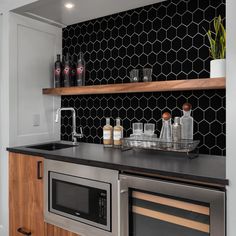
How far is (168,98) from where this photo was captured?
84.8 inches

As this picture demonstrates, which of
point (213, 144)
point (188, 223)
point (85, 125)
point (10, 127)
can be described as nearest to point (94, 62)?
point (85, 125)

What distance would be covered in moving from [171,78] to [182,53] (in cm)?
21

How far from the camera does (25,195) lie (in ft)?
7.36

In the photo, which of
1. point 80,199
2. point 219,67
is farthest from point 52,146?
point 219,67

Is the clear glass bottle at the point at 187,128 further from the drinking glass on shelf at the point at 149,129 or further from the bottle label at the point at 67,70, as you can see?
the bottle label at the point at 67,70

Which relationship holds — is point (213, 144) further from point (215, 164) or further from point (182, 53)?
point (182, 53)

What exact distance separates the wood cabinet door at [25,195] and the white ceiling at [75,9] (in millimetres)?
1305

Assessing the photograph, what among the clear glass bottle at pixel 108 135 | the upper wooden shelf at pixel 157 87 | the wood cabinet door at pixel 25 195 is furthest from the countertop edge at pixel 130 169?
the upper wooden shelf at pixel 157 87

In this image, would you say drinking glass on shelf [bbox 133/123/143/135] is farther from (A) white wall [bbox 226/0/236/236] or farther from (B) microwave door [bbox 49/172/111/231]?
(A) white wall [bbox 226/0/236/236]

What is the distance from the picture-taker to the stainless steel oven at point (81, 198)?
170 centimetres

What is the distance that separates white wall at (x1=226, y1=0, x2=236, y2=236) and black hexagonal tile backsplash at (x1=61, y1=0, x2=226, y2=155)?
2.09 ft

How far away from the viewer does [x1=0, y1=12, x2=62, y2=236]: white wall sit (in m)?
2.38

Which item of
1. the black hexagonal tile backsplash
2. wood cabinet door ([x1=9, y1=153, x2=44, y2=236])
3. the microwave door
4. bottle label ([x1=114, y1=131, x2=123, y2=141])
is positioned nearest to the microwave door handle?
wood cabinet door ([x1=9, y1=153, x2=44, y2=236])

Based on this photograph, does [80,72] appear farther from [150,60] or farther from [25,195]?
[25,195]
